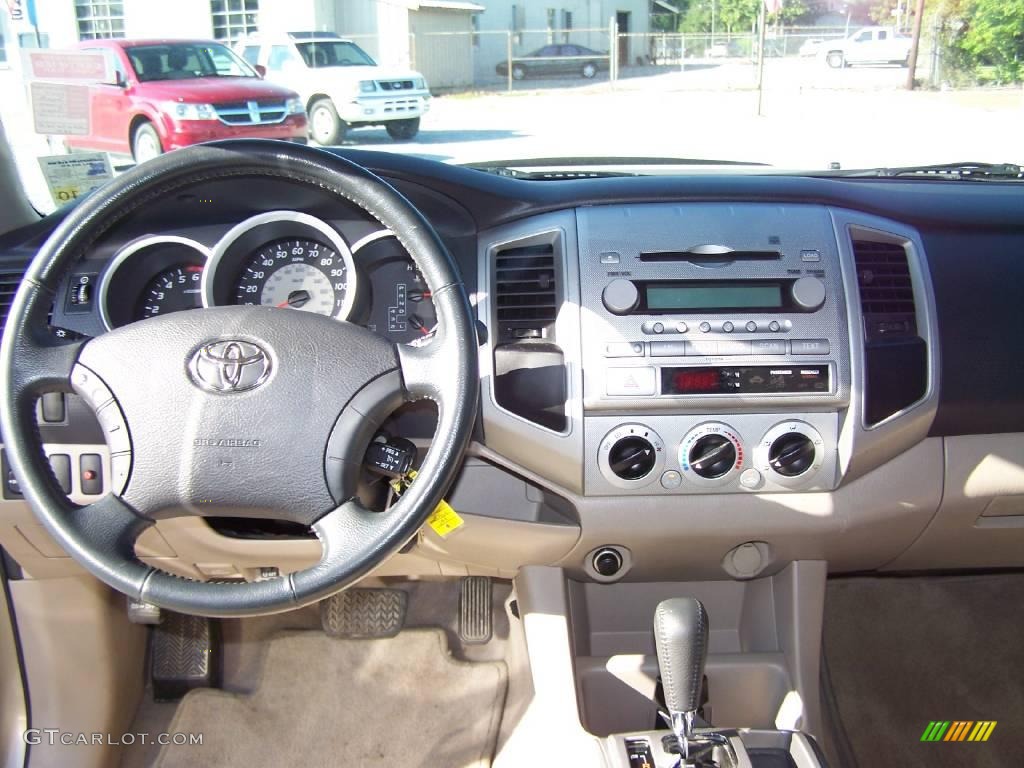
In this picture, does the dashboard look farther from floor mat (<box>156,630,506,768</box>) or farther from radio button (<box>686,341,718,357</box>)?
floor mat (<box>156,630,506,768</box>)

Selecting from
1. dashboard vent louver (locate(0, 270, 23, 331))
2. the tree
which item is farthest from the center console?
dashboard vent louver (locate(0, 270, 23, 331))

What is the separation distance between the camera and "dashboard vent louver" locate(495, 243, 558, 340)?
6.35ft

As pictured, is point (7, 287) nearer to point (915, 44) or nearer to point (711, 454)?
point (711, 454)

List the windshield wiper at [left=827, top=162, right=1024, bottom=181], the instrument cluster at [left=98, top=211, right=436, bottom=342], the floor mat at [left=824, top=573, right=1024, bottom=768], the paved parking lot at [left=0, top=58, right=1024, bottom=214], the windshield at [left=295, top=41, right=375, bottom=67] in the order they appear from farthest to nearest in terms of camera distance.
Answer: the windshield at [left=295, top=41, right=375, bottom=67], the paved parking lot at [left=0, top=58, right=1024, bottom=214], the floor mat at [left=824, top=573, right=1024, bottom=768], the windshield wiper at [left=827, top=162, right=1024, bottom=181], the instrument cluster at [left=98, top=211, right=436, bottom=342]

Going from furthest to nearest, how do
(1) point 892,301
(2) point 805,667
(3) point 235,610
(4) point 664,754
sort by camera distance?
(2) point 805,667 → (1) point 892,301 → (4) point 664,754 → (3) point 235,610

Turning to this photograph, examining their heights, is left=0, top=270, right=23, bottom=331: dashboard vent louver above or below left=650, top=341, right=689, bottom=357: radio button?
above

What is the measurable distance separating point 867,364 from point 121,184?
54.9 inches

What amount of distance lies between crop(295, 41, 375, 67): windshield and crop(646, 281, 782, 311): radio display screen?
10.1 feet

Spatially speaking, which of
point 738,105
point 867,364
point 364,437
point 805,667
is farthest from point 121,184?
point 738,105

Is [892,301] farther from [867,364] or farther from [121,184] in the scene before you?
[121,184]

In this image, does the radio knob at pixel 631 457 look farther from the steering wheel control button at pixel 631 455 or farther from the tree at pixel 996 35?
the tree at pixel 996 35

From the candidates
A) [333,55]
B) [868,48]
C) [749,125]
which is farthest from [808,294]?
[333,55]

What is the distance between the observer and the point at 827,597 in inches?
109

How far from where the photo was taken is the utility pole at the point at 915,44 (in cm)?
255
